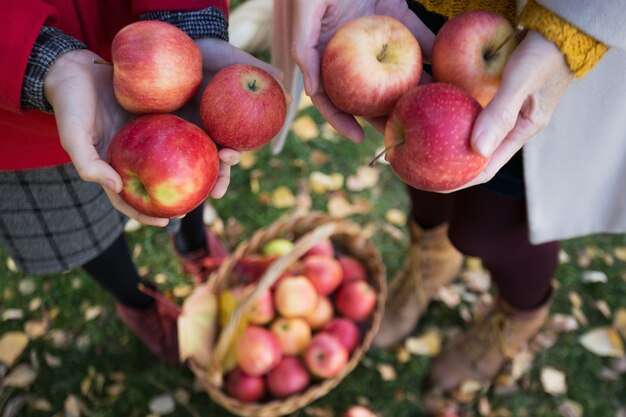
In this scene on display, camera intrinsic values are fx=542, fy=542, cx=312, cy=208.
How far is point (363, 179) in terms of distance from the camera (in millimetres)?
2461

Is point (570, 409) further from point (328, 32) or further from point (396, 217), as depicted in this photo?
point (328, 32)

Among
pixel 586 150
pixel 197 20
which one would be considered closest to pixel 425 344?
pixel 586 150

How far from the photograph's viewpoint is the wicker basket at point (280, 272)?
4.92ft

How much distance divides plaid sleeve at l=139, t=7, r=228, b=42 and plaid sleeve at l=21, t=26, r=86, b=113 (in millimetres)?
212

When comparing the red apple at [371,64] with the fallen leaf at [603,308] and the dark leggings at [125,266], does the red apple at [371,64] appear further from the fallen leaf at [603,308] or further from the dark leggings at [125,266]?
the fallen leaf at [603,308]

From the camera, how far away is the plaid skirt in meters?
1.20

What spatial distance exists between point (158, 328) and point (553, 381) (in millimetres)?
1402

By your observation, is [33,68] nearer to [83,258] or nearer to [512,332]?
[83,258]

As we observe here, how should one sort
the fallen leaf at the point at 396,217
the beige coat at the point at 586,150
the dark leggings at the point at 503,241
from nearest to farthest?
the beige coat at the point at 586,150 < the dark leggings at the point at 503,241 < the fallen leaf at the point at 396,217

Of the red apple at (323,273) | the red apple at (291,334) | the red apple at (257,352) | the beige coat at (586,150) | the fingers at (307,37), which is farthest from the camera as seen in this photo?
the red apple at (323,273)

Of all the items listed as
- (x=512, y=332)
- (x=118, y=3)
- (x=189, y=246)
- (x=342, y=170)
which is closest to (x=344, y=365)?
(x=512, y=332)

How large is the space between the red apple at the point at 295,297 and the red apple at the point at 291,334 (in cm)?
2

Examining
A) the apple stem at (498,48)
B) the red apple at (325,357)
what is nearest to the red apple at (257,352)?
the red apple at (325,357)

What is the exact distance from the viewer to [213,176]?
3.56ft
